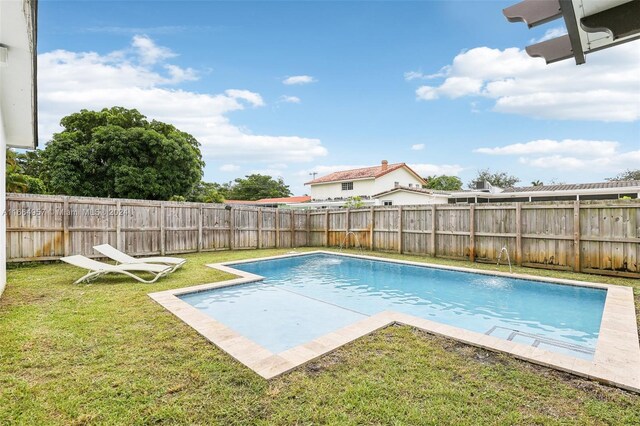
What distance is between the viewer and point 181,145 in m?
22.6

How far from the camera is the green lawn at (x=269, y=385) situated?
237 cm

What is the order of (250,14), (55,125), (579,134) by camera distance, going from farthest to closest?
(579,134)
(55,125)
(250,14)

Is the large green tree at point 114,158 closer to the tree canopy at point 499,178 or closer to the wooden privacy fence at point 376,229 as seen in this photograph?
the wooden privacy fence at point 376,229

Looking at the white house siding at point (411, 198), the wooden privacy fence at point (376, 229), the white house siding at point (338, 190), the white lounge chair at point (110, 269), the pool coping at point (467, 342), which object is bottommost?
the pool coping at point (467, 342)

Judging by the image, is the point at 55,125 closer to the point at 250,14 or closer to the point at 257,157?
the point at 250,14

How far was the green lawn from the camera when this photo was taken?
2.37 meters

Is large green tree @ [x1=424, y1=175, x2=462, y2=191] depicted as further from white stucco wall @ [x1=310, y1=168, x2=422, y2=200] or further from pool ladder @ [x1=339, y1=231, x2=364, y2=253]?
pool ladder @ [x1=339, y1=231, x2=364, y2=253]

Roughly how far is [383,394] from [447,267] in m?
7.46

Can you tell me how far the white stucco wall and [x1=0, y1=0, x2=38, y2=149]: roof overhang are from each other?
24.8 meters

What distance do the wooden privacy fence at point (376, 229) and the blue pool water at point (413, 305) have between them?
2031 millimetres

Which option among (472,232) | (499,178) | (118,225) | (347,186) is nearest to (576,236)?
(472,232)

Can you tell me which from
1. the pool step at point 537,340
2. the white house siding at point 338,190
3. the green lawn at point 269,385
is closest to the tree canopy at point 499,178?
the white house siding at point 338,190

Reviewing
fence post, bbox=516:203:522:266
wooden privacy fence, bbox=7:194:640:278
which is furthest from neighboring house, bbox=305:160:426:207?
fence post, bbox=516:203:522:266

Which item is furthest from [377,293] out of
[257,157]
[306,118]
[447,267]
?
[257,157]
